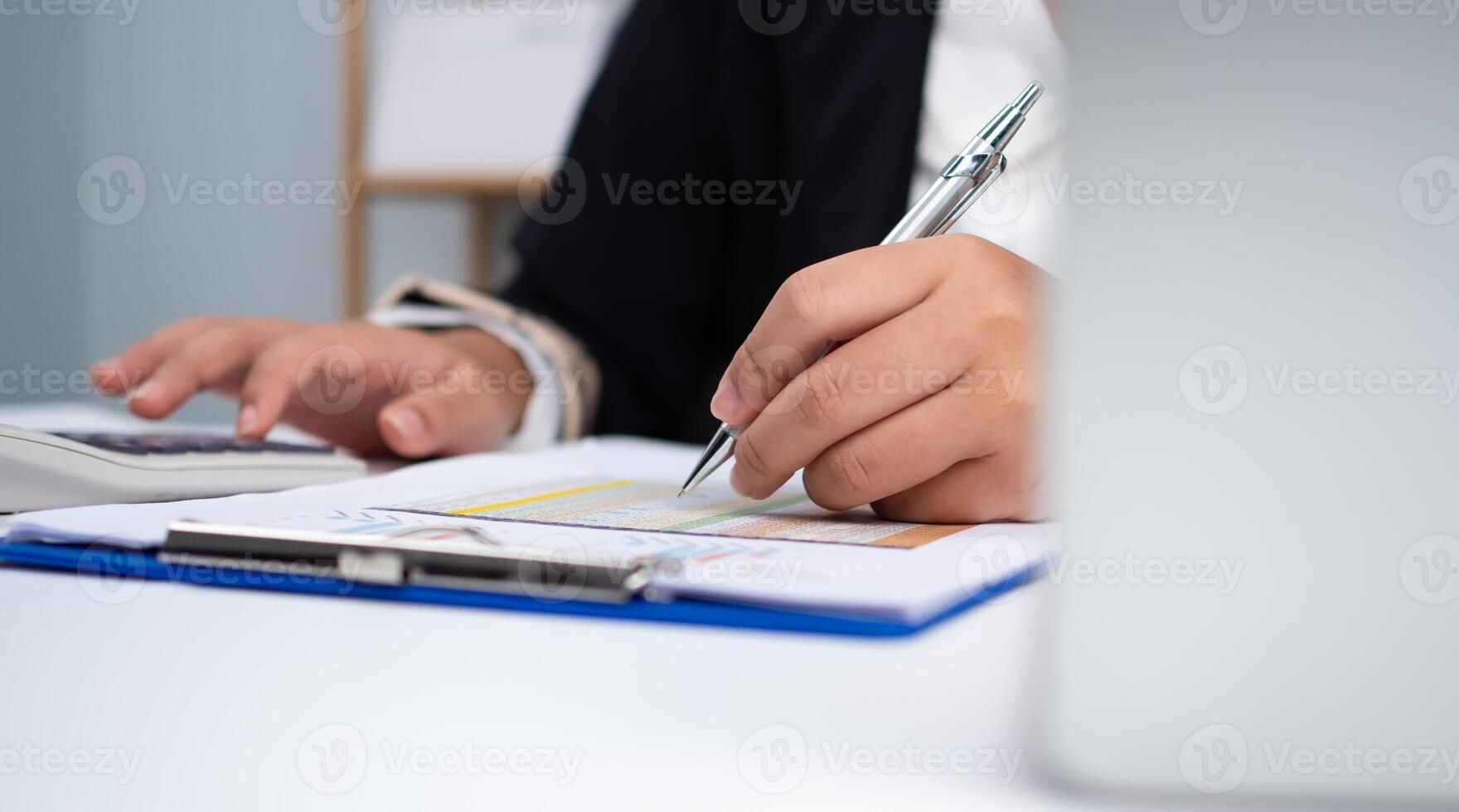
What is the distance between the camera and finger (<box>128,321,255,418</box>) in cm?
57

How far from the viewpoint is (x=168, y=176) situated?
→ 2.29 m

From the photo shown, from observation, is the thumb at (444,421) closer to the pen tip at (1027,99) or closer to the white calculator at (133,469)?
the white calculator at (133,469)

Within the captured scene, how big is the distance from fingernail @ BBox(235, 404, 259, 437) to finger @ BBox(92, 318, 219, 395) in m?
0.09

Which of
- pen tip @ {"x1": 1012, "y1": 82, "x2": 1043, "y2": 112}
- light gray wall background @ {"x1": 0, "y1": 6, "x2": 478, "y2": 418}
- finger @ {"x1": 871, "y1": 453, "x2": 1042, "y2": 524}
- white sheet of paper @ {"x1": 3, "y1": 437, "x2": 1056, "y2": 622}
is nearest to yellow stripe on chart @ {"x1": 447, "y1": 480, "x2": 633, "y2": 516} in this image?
white sheet of paper @ {"x1": 3, "y1": 437, "x2": 1056, "y2": 622}

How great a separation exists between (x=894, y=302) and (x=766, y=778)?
9.4 inches

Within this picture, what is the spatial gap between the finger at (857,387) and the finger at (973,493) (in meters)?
0.03

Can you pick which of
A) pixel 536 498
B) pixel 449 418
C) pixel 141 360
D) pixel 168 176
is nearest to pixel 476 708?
pixel 536 498

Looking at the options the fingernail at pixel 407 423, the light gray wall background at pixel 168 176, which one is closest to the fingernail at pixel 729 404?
the fingernail at pixel 407 423

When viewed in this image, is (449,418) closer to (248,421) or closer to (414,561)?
(248,421)

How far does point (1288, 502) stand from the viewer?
0.57 ft

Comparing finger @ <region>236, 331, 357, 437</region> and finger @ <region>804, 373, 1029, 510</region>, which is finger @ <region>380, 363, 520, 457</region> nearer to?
finger @ <region>236, 331, 357, 437</region>

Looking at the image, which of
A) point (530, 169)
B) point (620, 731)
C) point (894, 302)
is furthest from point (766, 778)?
point (530, 169)

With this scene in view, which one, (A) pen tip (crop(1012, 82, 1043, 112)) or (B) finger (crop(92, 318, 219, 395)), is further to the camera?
(B) finger (crop(92, 318, 219, 395))

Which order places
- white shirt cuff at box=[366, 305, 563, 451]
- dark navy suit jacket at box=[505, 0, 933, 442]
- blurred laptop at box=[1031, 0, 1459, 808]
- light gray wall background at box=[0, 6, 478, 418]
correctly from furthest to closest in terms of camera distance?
light gray wall background at box=[0, 6, 478, 418]
dark navy suit jacket at box=[505, 0, 933, 442]
white shirt cuff at box=[366, 305, 563, 451]
blurred laptop at box=[1031, 0, 1459, 808]
